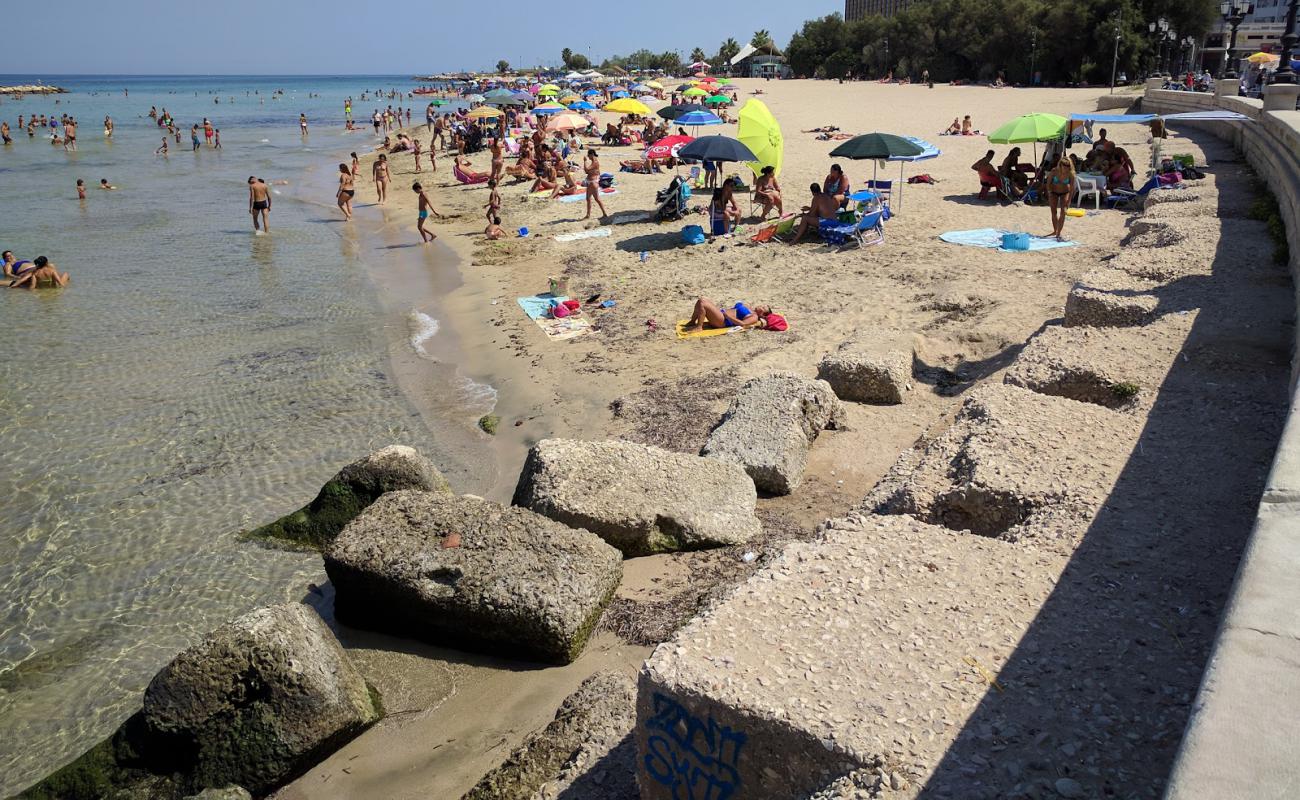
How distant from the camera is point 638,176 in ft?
76.3

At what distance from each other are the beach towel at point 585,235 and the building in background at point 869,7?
90.8 meters

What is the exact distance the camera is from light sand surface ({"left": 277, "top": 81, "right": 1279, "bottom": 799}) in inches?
204

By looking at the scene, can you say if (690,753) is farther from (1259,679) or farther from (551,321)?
(551,321)

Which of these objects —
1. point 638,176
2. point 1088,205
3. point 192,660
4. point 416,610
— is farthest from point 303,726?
point 638,176

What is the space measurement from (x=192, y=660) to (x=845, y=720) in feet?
11.8

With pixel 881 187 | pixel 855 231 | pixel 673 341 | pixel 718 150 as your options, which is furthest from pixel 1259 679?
pixel 881 187

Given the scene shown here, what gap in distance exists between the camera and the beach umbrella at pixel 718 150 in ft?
47.9

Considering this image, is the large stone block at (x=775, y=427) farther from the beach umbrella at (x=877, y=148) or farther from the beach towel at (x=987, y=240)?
the beach umbrella at (x=877, y=148)

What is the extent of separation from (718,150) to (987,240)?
4.47 metres

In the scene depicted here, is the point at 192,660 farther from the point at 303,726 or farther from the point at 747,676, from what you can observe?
the point at 747,676

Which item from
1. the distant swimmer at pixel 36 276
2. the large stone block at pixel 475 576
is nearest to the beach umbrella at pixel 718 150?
the large stone block at pixel 475 576

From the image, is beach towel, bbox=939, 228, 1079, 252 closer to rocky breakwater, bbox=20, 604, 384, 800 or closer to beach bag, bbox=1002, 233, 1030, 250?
beach bag, bbox=1002, 233, 1030, 250

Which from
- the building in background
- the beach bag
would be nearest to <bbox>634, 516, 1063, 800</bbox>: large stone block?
the beach bag

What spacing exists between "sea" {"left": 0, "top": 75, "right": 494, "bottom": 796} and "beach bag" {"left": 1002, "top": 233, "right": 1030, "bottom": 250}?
7690mm
